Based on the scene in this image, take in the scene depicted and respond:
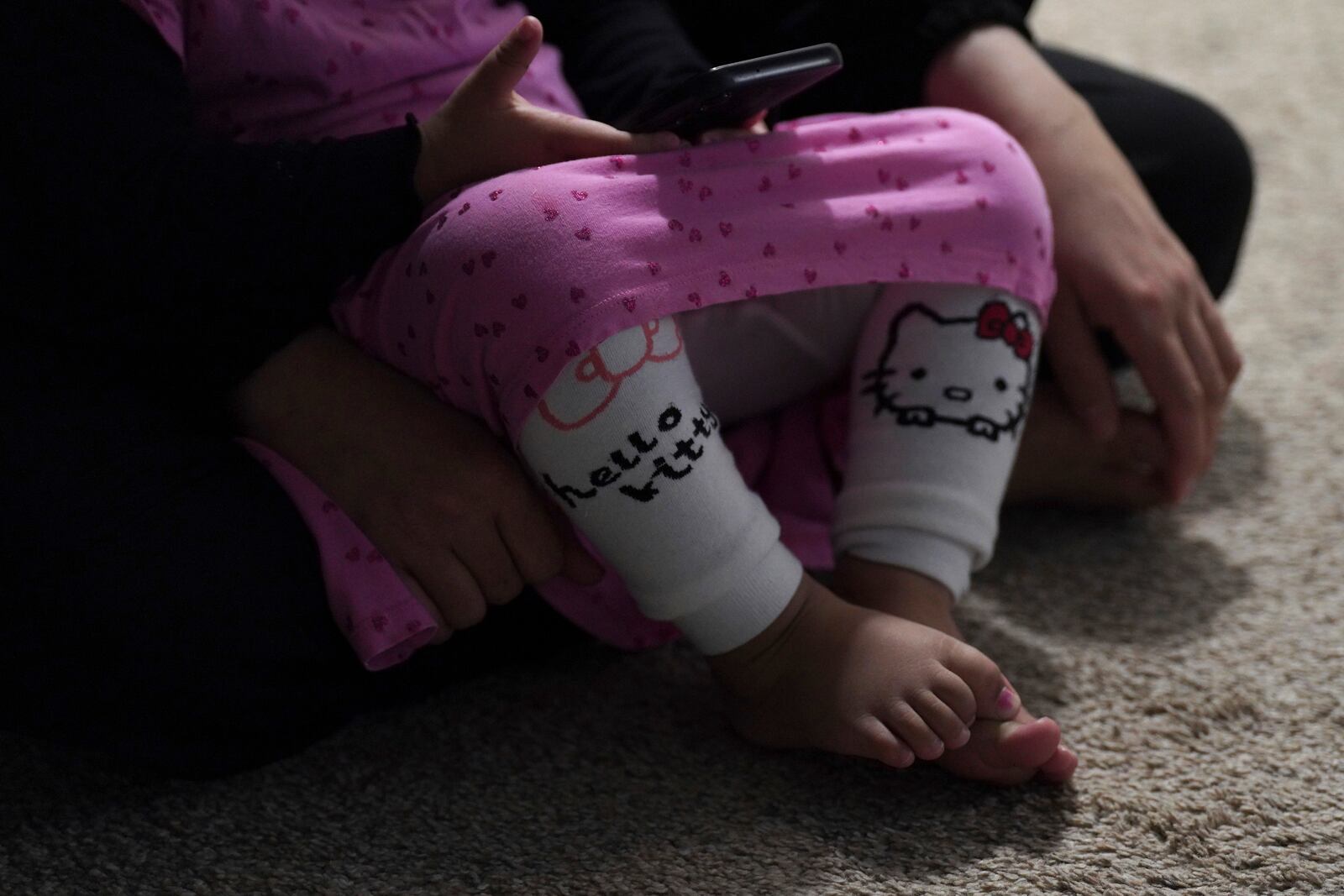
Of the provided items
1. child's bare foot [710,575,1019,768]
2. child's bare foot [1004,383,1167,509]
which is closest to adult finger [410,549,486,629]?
child's bare foot [710,575,1019,768]

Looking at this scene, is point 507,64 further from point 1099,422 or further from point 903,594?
point 1099,422

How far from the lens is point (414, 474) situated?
586mm

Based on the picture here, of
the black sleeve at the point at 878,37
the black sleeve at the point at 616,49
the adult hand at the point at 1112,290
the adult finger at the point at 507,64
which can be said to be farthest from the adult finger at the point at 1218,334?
the adult finger at the point at 507,64

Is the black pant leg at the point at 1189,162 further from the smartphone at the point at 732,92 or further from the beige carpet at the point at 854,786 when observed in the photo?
the smartphone at the point at 732,92

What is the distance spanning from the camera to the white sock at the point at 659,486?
0.55 m

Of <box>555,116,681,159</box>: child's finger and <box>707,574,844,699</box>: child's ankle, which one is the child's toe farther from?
<box>555,116,681,159</box>: child's finger

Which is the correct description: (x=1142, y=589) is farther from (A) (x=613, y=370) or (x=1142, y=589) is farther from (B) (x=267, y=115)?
(B) (x=267, y=115)

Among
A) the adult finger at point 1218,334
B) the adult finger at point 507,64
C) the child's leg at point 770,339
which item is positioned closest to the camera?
the adult finger at point 507,64

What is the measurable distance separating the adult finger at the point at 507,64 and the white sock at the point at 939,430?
0.22 metres

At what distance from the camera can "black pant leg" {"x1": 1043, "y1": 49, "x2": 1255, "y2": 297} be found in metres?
0.84

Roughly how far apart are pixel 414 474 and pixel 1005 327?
299 millimetres

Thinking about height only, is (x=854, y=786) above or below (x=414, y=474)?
below

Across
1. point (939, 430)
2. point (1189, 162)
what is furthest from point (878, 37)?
point (939, 430)

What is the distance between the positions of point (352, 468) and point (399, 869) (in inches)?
7.1
